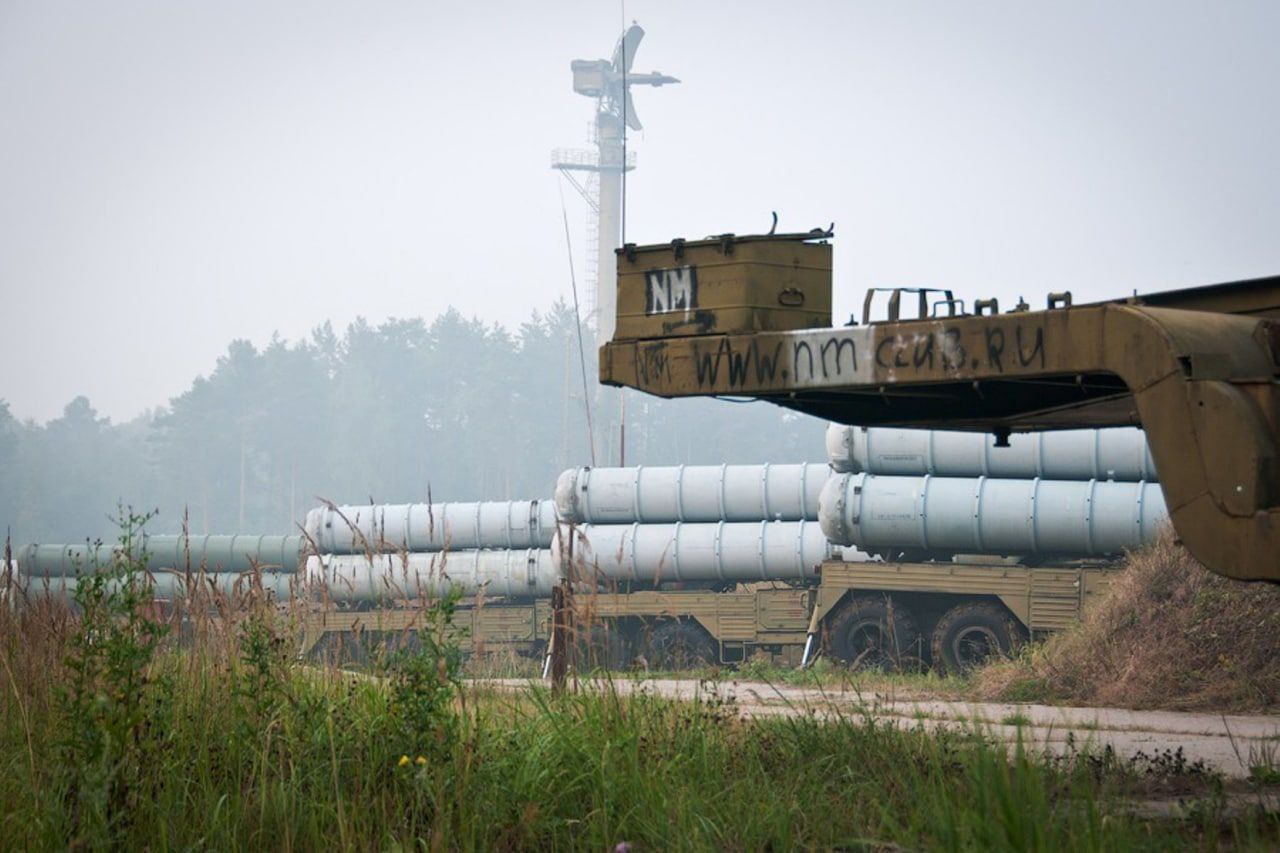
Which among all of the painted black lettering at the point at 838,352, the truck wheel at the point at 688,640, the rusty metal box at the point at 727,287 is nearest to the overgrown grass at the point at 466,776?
the painted black lettering at the point at 838,352

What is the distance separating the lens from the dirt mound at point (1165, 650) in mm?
14414

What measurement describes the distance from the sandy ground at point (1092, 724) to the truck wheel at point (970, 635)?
15.0 ft

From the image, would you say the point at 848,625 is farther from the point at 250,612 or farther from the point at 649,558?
the point at 250,612

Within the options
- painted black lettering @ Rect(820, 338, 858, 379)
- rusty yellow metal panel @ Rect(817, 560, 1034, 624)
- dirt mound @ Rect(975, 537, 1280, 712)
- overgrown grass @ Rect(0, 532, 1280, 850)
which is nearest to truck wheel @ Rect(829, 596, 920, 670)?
rusty yellow metal panel @ Rect(817, 560, 1034, 624)

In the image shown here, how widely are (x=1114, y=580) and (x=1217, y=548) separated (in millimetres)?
10720

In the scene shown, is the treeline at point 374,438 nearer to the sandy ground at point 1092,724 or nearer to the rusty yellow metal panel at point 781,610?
the rusty yellow metal panel at point 781,610

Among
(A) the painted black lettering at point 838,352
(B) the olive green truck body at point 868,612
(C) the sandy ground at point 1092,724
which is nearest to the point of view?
(A) the painted black lettering at point 838,352

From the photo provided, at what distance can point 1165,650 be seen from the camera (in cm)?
1516

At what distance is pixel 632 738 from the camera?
22.7 ft

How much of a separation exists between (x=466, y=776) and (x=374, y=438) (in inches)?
3325

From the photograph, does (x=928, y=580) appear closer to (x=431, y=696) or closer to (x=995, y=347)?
(x=995, y=347)

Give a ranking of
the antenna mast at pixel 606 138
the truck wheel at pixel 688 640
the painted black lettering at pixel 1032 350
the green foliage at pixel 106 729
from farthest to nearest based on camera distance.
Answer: the antenna mast at pixel 606 138 < the truck wheel at pixel 688 640 < the painted black lettering at pixel 1032 350 < the green foliage at pixel 106 729

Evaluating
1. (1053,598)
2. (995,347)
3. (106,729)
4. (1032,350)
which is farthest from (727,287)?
(1053,598)

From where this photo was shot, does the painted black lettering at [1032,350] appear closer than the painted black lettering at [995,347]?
Yes
